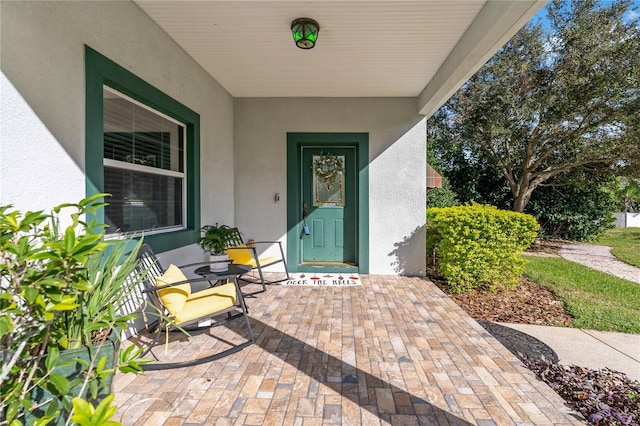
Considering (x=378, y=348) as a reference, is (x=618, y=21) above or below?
above

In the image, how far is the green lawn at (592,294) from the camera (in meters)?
3.62

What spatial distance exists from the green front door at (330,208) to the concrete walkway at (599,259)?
512 cm

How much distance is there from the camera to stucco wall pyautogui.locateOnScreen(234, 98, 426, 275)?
5223 millimetres

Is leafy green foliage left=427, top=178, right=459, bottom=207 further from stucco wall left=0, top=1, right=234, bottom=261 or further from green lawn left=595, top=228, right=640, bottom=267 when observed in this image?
stucco wall left=0, top=1, right=234, bottom=261

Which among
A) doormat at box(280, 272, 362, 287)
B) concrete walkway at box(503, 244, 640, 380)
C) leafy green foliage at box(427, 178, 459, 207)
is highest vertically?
leafy green foliage at box(427, 178, 459, 207)

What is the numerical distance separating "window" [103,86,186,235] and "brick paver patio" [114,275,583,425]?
127 centimetres

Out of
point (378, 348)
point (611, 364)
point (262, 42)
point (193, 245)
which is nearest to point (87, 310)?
point (378, 348)

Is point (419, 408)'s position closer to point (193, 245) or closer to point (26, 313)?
point (26, 313)

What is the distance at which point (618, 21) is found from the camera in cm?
660

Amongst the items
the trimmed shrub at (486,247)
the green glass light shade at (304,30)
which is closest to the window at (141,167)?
the green glass light shade at (304,30)

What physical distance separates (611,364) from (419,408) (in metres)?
1.96

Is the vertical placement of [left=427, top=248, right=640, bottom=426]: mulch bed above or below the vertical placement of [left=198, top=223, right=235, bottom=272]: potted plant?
below

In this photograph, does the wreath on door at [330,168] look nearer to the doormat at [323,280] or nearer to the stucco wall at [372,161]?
the stucco wall at [372,161]

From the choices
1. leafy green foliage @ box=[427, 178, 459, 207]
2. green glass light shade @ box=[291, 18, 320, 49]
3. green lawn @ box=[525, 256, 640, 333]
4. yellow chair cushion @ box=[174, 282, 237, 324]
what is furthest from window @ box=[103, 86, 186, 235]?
leafy green foliage @ box=[427, 178, 459, 207]
